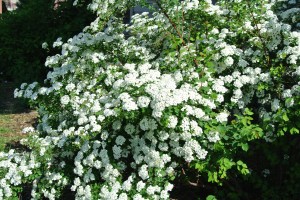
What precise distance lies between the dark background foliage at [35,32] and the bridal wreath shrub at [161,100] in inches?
123

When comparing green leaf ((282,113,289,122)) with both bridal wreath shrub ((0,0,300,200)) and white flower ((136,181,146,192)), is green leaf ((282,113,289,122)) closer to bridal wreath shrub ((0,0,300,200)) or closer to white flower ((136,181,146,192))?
bridal wreath shrub ((0,0,300,200))

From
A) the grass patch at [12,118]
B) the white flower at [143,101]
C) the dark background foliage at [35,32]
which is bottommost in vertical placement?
the grass patch at [12,118]

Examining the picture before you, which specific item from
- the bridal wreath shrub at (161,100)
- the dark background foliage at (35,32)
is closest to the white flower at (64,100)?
the bridal wreath shrub at (161,100)

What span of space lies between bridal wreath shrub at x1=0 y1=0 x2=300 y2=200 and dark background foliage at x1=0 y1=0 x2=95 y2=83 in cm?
313

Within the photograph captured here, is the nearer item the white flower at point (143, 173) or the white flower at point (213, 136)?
the white flower at point (213, 136)

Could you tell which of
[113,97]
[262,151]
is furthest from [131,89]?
[262,151]

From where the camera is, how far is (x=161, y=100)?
3193 mm

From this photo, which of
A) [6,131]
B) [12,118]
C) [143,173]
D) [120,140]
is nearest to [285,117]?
[143,173]

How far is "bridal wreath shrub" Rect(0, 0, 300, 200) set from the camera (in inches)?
134

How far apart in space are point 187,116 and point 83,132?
3.11 feet

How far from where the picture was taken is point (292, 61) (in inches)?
144

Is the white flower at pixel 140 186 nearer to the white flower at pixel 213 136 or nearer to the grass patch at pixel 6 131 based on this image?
the white flower at pixel 213 136

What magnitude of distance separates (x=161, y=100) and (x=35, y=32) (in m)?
5.63

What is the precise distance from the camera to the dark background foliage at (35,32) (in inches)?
308
